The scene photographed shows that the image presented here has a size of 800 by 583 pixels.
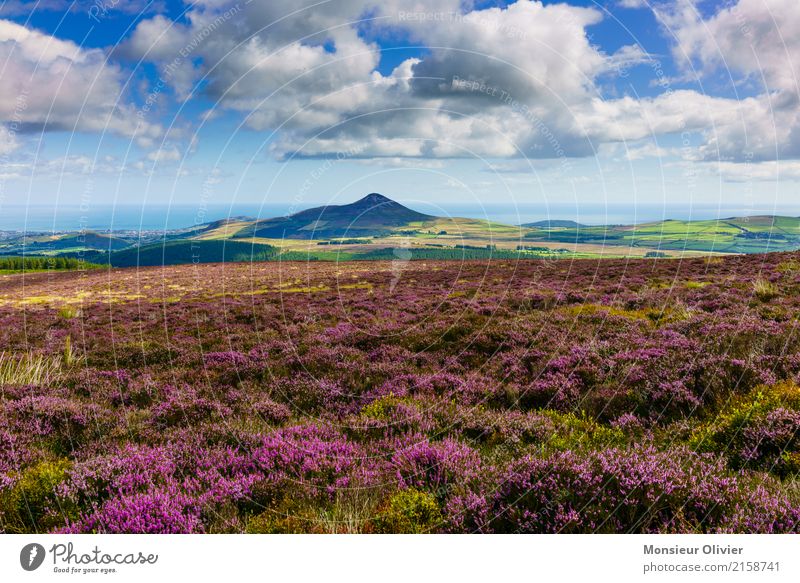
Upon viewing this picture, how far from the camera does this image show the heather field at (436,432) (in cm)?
407

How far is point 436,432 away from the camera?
6.29 m

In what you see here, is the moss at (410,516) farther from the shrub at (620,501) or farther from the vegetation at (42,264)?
the vegetation at (42,264)

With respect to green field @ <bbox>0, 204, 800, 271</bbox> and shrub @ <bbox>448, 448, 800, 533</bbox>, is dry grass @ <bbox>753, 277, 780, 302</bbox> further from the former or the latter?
green field @ <bbox>0, 204, 800, 271</bbox>

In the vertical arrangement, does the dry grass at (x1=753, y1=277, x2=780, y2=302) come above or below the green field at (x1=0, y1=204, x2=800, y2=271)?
below

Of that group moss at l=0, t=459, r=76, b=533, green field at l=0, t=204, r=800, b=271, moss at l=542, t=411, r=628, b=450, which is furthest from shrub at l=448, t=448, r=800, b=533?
green field at l=0, t=204, r=800, b=271

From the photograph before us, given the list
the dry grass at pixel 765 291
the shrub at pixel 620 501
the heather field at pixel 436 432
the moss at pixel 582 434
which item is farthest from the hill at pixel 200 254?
the shrub at pixel 620 501

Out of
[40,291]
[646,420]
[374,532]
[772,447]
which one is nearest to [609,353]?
[646,420]

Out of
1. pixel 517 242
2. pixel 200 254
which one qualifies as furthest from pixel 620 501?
pixel 200 254

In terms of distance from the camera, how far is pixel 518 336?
11.7m

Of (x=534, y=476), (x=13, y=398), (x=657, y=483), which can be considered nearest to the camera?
(x=657, y=483)

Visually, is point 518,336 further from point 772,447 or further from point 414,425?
point 772,447

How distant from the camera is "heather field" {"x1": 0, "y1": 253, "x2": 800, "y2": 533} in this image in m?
4.07

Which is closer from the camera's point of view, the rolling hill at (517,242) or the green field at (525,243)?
the rolling hill at (517,242)
